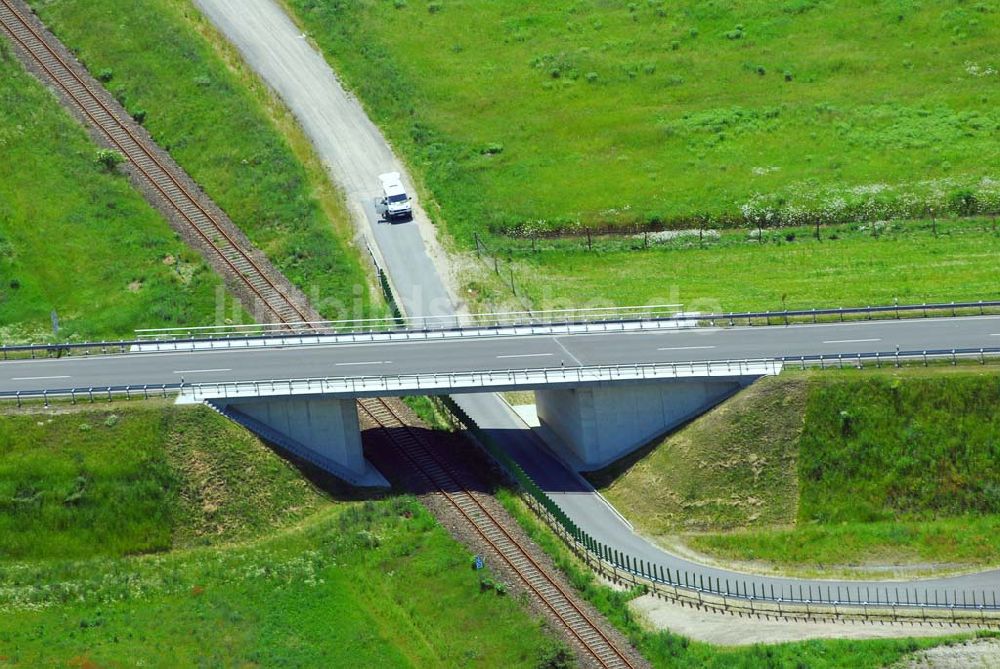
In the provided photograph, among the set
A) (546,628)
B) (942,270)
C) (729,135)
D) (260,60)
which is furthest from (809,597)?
(260,60)

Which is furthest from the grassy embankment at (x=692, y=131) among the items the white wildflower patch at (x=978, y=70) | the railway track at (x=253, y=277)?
the railway track at (x=253, y=277)

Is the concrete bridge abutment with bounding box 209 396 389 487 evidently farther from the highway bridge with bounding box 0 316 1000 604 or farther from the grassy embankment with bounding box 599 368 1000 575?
the grassy embankment with bounding box 599 368 1000 575

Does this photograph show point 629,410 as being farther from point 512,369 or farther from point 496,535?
point 496,535

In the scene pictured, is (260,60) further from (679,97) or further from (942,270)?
(942,270)

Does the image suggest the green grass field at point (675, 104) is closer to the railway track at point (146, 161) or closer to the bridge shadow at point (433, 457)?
the railway track at point (146, 161)

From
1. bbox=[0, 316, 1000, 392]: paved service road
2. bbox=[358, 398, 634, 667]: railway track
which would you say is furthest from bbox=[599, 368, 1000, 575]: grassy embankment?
bbox=[358, 398, 634, 667]: railway track

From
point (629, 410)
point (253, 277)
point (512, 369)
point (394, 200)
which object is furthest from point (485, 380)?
point (394, 200)
